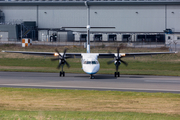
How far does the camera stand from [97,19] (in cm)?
9419

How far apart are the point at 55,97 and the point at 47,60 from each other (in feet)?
113

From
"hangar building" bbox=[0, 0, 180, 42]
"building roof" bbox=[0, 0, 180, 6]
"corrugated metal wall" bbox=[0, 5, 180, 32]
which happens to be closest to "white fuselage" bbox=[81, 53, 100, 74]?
"hangar building" bbox=[0, 0, 180, 42]

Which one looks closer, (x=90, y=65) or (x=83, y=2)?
(x=90, y=65)

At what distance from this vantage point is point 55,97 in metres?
20.0

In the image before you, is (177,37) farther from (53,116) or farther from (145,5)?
(53,116)

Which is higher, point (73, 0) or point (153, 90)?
point (73, 0)

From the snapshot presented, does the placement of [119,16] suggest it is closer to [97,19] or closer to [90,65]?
[97,19]

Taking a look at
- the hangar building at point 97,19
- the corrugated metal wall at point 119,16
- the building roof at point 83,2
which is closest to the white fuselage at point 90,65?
the hangar building at point 97,19

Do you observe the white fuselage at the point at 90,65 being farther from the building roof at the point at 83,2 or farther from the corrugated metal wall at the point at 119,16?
the building roof at the point at 83,2

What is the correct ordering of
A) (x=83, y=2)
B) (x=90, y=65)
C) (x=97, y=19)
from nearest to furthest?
(x=90, y=65)
(x=83, y=2)
(x=97, y=19)

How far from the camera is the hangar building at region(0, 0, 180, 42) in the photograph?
3642 inches

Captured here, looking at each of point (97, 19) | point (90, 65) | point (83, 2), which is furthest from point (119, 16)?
point (90, 65)

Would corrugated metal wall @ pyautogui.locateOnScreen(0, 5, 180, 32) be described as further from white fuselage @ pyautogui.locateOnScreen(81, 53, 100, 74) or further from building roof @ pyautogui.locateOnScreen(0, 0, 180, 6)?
white fuselage @ pyautogui.locateOnScreen(81, 53, 100, 74)

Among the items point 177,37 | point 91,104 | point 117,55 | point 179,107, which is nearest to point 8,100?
point 91,104
